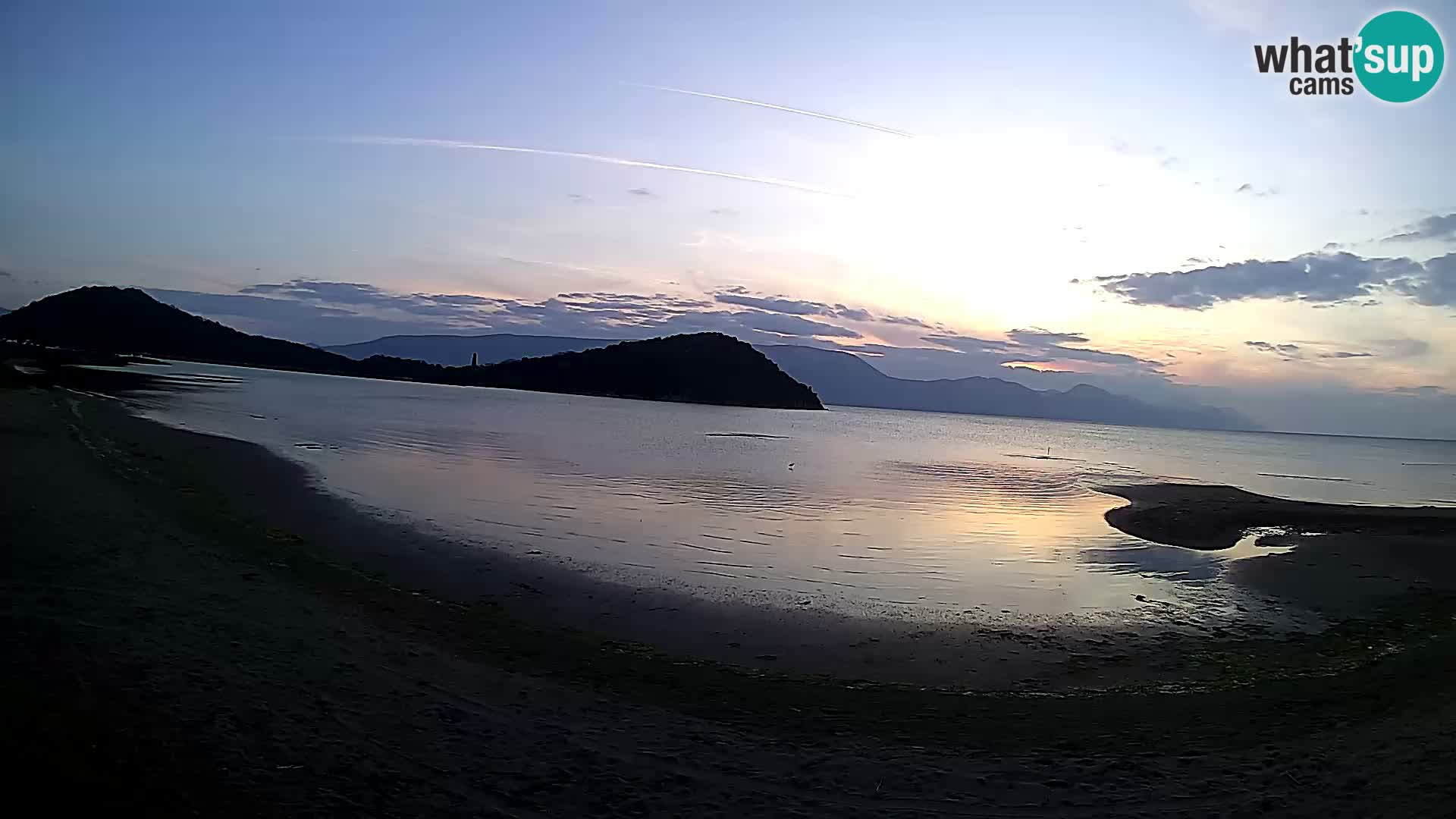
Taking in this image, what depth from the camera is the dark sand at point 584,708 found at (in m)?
5.66

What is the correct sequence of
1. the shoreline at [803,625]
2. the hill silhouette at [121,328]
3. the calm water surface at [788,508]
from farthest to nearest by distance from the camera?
1. the hill silhouette at [121,328]
2. the calm water surface at [788,508]
3. the shoreline at [803,625]

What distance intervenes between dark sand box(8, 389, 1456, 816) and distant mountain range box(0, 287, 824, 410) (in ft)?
504

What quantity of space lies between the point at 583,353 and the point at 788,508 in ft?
525

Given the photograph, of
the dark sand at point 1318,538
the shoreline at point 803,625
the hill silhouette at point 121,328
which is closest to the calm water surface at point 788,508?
the shoreline at point 803,625

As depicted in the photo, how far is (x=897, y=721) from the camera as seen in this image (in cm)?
788

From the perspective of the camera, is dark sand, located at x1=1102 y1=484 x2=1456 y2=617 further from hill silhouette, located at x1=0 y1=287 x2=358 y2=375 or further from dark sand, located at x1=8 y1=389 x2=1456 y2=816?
hill silhouette, located at x1=0 y1=287 x2=358 y2=375

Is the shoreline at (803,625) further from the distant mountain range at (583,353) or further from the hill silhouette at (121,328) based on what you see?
the hill silhouette at (121,328)

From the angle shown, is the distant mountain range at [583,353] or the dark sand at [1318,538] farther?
the distant mountain range at [583,353]

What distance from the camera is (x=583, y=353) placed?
180250mm

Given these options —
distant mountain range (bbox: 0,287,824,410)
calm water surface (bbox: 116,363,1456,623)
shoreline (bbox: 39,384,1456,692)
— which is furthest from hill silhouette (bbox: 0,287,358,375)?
shoreline (bbox: 39,384,1456,692)

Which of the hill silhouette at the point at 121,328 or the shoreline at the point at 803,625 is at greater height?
the hill silhouette at the point at 121,328

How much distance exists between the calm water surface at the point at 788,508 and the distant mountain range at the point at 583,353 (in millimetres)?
110341

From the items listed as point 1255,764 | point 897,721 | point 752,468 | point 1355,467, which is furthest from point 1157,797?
point 1355,467

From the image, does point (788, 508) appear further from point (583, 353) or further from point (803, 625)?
point (583, 353)
